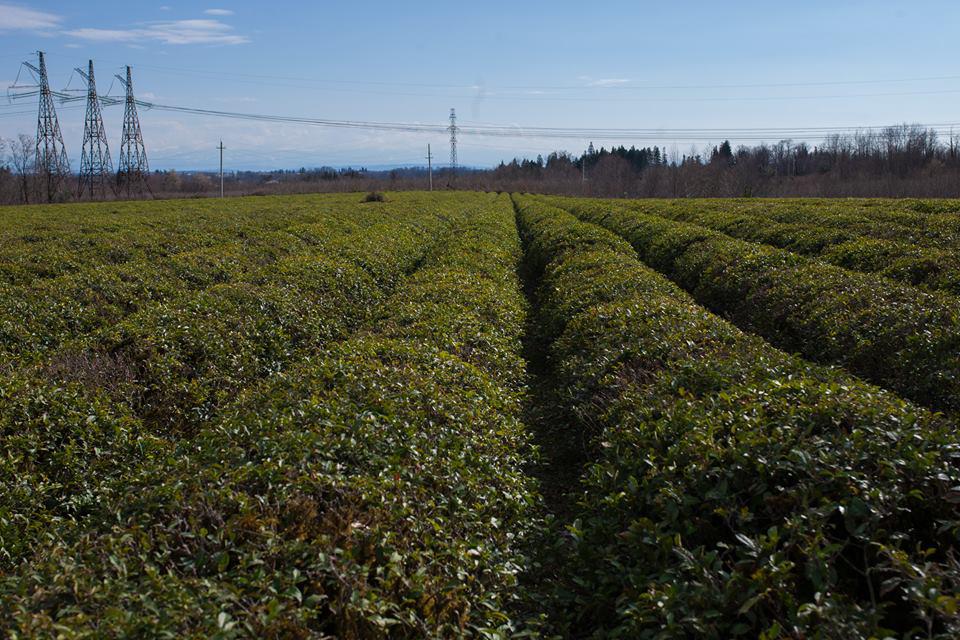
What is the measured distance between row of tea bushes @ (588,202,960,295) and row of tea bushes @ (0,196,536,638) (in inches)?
383

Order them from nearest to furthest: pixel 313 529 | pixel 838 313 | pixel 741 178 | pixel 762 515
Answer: pixel 313 529, pixel 762 515, pixel 838 313, pixel 741 178

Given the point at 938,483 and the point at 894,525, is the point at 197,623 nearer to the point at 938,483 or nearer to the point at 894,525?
the point at 894,525

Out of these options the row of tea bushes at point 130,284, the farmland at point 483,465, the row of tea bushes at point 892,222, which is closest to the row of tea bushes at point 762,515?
the farmland at point 483,465

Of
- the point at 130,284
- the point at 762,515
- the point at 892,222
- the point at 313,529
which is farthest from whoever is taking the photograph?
the point at 892,222

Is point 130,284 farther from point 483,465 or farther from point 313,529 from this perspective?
point 313,529

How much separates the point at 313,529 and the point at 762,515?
2.82 meters

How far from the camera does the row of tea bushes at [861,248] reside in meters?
12.2

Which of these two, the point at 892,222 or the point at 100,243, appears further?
the point at 892,222

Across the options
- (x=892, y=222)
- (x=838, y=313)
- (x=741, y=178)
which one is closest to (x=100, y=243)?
(x=838, y=313)

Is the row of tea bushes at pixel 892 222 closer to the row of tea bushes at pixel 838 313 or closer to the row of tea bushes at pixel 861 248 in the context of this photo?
the row of tea bushes at pixel 861 248

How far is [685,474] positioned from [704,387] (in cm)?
185

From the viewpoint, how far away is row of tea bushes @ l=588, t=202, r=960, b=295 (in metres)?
12.2

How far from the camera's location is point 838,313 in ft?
31.7

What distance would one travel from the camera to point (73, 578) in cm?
328
